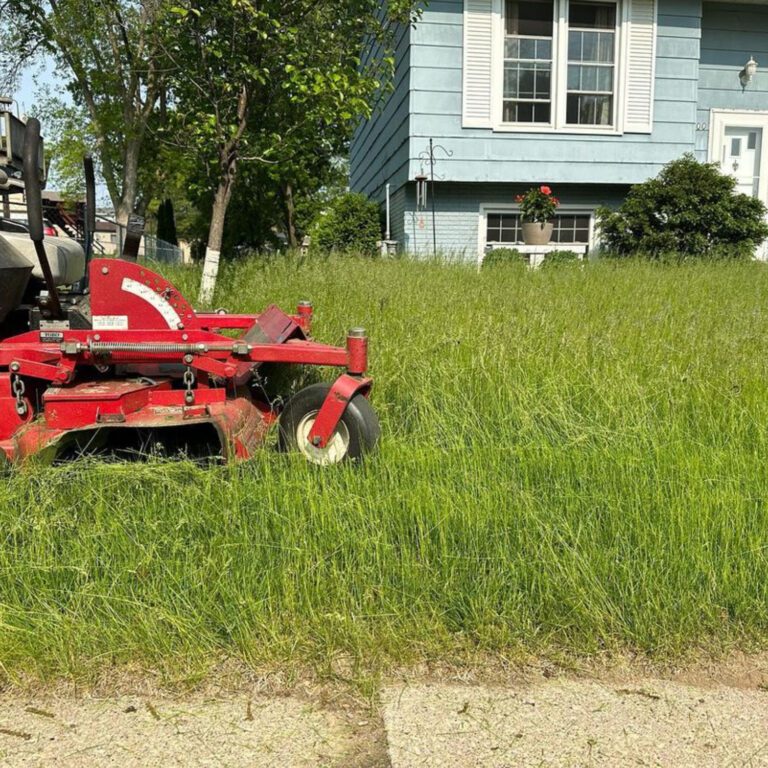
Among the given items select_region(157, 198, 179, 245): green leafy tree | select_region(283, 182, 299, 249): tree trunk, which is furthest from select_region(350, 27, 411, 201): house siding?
select_region(157, 198, 179, 245): green leafy tree

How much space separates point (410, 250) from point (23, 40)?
20.6 ft

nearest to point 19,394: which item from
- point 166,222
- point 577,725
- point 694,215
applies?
point 577,725

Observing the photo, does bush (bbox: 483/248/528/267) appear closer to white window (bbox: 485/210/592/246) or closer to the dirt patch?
white window (bbox: 485/210/592/246)

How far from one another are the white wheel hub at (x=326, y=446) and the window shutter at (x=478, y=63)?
954cm

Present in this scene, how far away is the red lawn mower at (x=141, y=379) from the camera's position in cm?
335

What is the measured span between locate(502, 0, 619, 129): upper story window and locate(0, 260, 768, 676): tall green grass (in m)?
9.25

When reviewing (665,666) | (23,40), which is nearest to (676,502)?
(665,666)

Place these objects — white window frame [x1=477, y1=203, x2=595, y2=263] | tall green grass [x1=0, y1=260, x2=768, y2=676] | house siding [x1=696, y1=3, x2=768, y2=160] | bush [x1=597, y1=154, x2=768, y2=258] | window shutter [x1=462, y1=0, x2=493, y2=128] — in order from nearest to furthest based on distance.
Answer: tall green grass [x1=0, y1=260, x2=768, y2=676] → bush [x1=597, y1=154, x2=768, y2=258] → window shutter [x1=462, y1=0, x2=493, y2=128] → white window frame [x1=477, y1=203, x2=595, y2=263] → house siding [x1=696, y1=3, x2=768, y2=160]

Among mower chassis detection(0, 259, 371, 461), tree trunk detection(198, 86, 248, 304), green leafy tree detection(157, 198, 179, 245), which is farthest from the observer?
green leafy tree detection(157, 198, 179, 245)

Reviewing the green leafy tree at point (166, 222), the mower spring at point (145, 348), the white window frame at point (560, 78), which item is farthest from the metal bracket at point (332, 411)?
the green leafy tree at point (166, 222)

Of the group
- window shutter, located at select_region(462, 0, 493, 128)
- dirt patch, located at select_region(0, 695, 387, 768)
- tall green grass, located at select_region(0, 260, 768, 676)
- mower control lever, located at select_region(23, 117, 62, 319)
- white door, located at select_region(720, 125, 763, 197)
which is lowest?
dirt patch, located at select_region(0, 695, 387, 768)

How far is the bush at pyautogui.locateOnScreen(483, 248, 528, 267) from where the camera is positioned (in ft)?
32.6

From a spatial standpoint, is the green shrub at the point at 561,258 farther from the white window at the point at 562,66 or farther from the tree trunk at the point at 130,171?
the tree trunk at the point at 130,171

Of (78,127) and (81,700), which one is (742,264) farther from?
(78,127)
